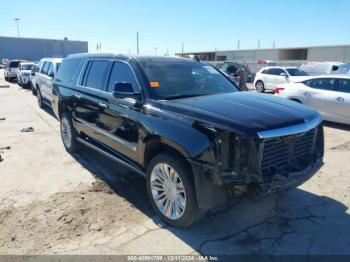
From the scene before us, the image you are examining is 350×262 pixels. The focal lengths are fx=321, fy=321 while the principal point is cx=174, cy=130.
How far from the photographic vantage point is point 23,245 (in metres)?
3.38

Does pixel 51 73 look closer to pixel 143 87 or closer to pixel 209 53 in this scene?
pixel 143 87

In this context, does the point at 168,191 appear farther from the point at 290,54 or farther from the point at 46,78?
the point at 290,54

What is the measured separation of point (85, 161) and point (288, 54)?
152ft

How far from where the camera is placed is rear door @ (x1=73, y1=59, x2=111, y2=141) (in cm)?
489

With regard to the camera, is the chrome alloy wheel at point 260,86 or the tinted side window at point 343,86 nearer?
the tinted side window at point 343,86

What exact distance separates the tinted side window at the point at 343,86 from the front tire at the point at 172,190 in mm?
7214

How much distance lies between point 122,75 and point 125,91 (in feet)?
1.86

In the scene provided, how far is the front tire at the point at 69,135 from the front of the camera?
6.18 m

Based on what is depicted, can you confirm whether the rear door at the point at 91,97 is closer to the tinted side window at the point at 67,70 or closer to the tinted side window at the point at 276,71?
the tinted side window at the point at 67,70

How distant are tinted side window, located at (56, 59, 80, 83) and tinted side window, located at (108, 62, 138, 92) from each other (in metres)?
1.67

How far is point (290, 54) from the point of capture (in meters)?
47.1

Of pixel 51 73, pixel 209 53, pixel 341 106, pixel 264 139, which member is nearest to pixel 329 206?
pixel 264 139

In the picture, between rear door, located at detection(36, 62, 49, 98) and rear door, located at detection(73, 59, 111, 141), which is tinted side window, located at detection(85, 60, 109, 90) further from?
rear door, located at detection(36, 62, 49, 98)

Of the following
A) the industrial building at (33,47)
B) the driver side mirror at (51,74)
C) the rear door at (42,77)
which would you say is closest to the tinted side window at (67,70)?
the driver side mirror at (51,74)
